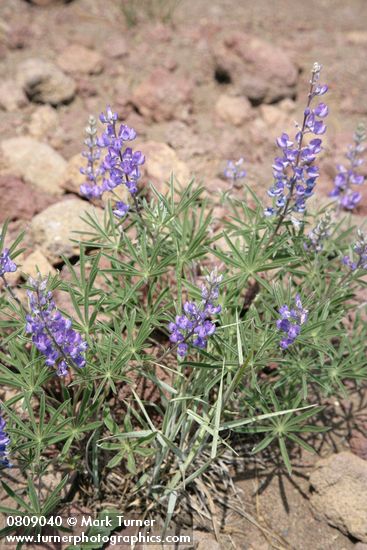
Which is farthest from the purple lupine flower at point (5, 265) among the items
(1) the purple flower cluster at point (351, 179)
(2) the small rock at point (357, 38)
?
(2) the small rock at point (357, 38)

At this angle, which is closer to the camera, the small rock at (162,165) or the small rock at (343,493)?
the small rock at (343,493)

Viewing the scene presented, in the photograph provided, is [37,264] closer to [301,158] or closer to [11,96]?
[301,158]

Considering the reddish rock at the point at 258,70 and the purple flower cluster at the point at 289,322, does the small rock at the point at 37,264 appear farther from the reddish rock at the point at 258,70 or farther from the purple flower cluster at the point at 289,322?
the reddish rock at the point at 258,70

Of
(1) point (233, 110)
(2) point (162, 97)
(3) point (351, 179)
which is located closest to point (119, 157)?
(3) point (351, 179)

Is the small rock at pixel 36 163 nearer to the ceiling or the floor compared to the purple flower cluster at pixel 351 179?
nearer to the ceiling

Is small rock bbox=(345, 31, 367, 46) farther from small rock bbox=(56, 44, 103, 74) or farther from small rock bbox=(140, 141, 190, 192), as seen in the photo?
small rock bbox=(140, 141, 190, 192)

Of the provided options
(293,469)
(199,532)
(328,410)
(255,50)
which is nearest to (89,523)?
(199,532)
